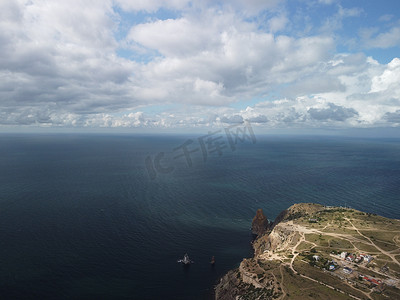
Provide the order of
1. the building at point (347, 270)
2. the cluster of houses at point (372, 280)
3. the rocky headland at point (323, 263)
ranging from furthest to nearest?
1. the building at point (347, 270)
2. the cluster of houses at point (372, 280)
3. the rocky headland at point (323, 263)

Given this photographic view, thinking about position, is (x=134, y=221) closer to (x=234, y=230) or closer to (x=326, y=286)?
(x=234, y=230)

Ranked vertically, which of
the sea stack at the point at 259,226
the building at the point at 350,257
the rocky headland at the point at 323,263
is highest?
the building at the point at 350,257

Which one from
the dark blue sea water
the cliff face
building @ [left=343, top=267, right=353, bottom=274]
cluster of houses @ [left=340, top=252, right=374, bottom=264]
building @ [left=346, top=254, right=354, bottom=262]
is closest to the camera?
the cliff face

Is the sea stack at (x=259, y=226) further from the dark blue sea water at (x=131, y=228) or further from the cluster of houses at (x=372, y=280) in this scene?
the cluster of houses at (x=372, y=280)

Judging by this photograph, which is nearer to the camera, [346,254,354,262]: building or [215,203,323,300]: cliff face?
[215,203,323,300]: cliff face

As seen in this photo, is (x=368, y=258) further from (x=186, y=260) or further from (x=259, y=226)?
(x=186, y=260)

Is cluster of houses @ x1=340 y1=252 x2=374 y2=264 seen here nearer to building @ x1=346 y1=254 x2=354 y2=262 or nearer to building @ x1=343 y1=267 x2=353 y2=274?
building @ x1=346 y1=254 x2=354 y2=262

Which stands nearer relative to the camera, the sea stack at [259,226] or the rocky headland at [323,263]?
the rocky headland at [323,263]

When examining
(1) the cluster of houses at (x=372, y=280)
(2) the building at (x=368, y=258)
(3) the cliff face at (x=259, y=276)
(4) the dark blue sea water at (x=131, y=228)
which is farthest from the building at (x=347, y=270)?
(4) the dark blue sea water at (x=131, y=228)

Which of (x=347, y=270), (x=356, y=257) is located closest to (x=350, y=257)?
(x=356, y=257)

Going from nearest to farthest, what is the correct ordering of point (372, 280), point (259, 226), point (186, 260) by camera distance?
point (372, 280)
point (186, 260)
point (259, 226)

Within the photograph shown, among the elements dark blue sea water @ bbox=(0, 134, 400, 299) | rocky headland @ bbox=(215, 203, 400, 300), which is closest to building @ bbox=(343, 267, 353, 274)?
rocky headland @ bbox=(215, 203, 400, 300)
